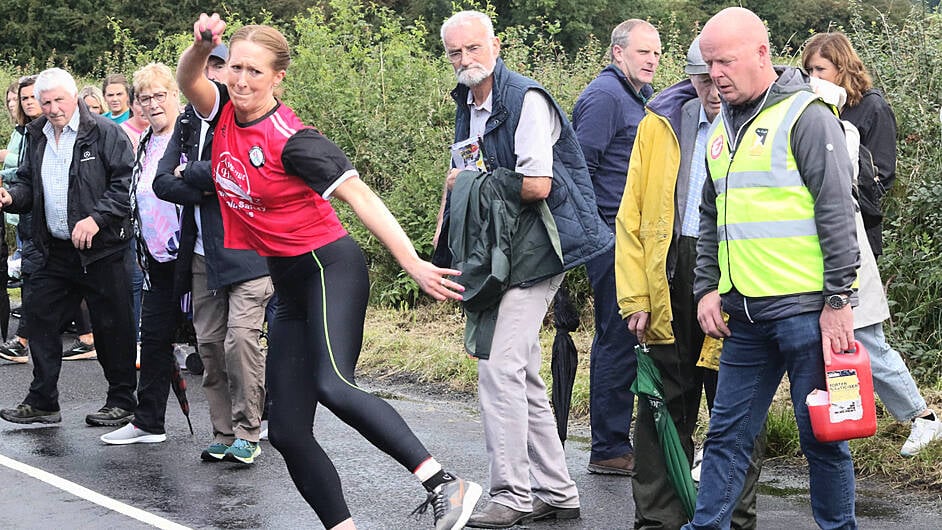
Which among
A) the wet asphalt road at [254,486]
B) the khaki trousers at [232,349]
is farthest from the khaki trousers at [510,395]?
the khaki trousers at [232,349]

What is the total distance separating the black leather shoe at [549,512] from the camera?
597 centimetres

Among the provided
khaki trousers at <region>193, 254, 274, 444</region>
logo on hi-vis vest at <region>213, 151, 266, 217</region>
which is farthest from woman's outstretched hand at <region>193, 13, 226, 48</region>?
khaki trousers at <region>193, 254, 274, 444</region>

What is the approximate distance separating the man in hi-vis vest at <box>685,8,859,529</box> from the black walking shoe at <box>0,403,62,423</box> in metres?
4.96

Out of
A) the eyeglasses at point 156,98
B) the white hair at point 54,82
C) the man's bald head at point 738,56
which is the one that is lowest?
the eyeglasses at point 156,98

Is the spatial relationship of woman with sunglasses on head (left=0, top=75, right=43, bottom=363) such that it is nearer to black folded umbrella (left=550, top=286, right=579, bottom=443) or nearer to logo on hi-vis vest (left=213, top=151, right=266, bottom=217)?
black folded umbrella (left=550, top=286, right=579, bottom=443)

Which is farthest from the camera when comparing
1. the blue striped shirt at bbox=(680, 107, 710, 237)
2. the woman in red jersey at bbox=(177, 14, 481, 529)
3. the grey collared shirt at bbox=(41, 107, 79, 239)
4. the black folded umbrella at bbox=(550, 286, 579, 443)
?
the grey collared shirt at bbox=(41, 107, 79, 239)

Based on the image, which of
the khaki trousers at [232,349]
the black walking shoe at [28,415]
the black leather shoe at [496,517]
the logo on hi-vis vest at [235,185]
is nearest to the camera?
the logo on hi-vis vest at [235,185]

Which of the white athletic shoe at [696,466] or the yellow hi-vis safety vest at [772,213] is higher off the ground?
the yellow hi-vis safety vest at [772,213]

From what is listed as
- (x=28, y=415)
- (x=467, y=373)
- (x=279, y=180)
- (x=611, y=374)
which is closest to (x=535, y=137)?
(x=279, y=180)

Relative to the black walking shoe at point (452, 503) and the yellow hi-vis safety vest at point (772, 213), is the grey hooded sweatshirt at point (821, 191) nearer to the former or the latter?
the yellow hi-vis safety vest at point (772, 213)

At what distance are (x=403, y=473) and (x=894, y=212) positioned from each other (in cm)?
389

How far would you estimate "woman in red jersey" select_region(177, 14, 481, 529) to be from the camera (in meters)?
4.86

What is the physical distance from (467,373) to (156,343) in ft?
8.65

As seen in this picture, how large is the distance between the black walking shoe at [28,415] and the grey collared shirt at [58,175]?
1.11m
